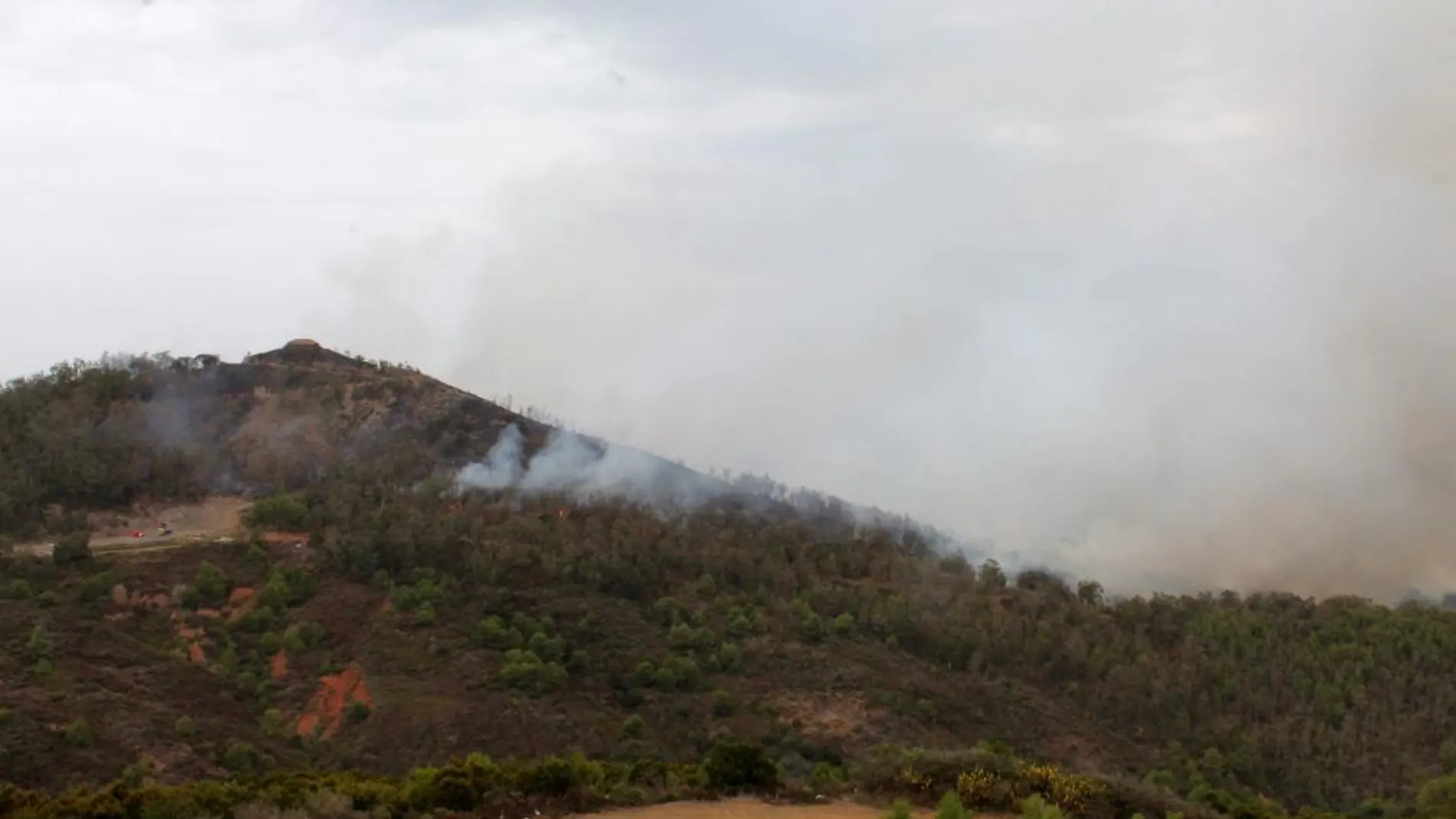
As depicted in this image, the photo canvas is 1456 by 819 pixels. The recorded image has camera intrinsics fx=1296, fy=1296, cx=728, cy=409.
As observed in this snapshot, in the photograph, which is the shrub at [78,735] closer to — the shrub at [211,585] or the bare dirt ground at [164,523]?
the shrub at [211,585]

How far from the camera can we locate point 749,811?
2617 cm

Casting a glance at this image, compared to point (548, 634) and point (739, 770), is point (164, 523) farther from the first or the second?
point (739, 770)

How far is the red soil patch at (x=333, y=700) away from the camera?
1764 inches

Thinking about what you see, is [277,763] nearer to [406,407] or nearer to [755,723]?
[755,723]

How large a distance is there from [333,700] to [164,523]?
2124cm

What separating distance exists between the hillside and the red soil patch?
135mm

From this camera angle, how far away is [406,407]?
78.2m

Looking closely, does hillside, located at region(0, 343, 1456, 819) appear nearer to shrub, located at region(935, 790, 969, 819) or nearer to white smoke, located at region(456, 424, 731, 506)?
white smoke, located at region(456, 424, 731, 506)

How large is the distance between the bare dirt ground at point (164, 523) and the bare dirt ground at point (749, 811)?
38204 millimetres

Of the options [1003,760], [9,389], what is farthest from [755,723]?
[9,389]

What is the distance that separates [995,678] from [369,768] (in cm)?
2764

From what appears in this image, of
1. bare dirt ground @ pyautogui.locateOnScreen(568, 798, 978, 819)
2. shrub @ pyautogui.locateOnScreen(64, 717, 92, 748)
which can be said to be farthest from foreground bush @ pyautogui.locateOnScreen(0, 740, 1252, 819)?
shrub @ pyautogui.locateOnScreen(64, 717, 92, 748)

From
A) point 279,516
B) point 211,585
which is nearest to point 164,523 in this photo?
point 279,516

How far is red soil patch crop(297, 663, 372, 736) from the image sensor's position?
44812 millimetres
